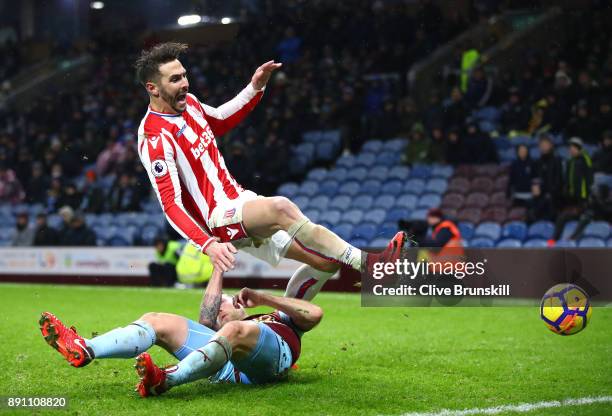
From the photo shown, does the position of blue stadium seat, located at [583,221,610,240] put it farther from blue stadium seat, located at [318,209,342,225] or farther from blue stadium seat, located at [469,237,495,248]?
blue stadium seat, located at [318,209,342,225]

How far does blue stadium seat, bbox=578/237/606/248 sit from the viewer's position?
43.6 feet

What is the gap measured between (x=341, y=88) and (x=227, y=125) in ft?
44.5

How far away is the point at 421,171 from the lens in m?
17.7

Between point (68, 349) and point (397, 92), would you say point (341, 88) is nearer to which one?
point (397, 92)

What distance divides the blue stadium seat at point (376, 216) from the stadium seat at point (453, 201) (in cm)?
115

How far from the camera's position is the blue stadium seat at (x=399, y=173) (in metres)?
17.7

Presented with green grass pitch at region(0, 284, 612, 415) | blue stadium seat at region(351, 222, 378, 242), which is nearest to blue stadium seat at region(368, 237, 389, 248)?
blue stadium seat at region(351, 222, 378, 242)

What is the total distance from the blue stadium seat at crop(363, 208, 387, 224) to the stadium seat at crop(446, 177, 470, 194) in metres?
1.36

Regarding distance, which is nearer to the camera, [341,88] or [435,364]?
[435,364]

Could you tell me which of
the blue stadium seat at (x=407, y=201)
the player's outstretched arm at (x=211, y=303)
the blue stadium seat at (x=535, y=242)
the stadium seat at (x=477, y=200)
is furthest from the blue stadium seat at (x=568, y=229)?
the player's outstretched arm at (x=211, y=303)

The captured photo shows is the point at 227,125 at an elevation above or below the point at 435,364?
above

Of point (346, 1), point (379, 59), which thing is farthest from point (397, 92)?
point (346, 1)

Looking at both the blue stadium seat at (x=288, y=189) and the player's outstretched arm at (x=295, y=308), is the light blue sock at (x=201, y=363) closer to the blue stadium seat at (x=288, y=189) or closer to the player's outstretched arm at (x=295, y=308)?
the player's outstretched arm at (x=295, y=308)

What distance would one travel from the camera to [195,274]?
15.9 metres
